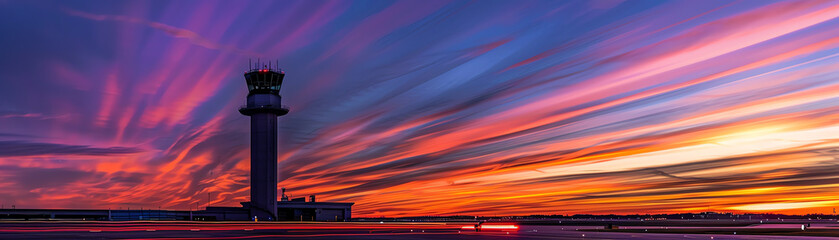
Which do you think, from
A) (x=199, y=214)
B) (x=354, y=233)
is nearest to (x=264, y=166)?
(x=199, y=214)

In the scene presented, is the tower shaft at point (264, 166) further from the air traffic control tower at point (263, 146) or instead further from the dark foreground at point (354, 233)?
the dark foreground at point (354, 233)

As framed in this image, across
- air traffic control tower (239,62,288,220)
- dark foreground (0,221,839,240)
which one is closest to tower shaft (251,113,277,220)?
air traffic control tower (239,62,288,220)

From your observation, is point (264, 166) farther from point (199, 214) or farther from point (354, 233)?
point (354, 233)

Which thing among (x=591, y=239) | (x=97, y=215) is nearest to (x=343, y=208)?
(x=97, y=215)

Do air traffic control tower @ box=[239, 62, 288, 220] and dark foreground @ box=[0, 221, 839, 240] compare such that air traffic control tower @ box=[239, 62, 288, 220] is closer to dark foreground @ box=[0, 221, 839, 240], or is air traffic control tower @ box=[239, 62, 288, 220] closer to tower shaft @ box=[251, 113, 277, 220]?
tower shaft @ box=[251, 113, 277, 220]


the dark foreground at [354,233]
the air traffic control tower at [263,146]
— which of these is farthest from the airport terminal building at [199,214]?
the dark foreground at [354,233]

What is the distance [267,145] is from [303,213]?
25129mm

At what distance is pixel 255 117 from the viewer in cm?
14350

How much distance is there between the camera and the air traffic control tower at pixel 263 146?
456ft

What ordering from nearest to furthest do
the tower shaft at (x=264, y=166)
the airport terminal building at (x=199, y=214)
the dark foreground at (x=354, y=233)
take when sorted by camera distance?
1. the dark foreground at (x=354, y=233)
2. the airport terminal building at (x=199, y=214)
3. the tower shaft at (x=264, y=166)

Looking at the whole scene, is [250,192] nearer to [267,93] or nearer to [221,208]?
[221,208]

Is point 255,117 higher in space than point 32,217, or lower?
higher

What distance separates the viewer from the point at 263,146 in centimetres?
14038

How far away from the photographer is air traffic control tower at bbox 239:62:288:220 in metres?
139
